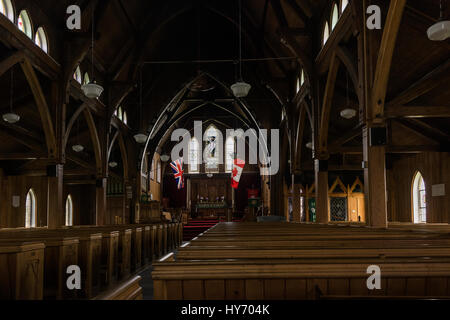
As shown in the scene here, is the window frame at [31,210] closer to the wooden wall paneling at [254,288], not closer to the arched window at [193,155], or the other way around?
the arched window at [193,155]

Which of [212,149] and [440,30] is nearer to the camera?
[440,30]

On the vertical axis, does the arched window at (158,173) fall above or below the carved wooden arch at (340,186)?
above

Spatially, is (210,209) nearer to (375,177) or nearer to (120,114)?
(120,114)

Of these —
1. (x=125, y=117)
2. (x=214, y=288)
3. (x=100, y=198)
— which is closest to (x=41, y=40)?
(x=100, y=198)

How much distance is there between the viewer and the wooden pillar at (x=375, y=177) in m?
Answer: 7.23

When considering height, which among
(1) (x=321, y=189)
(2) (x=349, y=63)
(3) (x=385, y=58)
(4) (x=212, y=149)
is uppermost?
(4) (x=212, y=149)

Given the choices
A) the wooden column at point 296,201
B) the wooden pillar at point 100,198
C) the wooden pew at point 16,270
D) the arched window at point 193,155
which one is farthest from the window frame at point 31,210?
the wooden pew at point 16,270

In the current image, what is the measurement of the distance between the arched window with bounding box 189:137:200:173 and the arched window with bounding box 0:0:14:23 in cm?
2155

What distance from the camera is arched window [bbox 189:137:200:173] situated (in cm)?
3038

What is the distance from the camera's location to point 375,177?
736 centimetres

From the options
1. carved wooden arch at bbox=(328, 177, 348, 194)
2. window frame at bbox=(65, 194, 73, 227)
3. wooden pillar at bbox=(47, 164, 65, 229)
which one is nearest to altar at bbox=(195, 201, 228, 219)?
window frame at bbox=(65, 194, 73, 227)

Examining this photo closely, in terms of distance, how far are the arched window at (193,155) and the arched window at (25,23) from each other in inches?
812

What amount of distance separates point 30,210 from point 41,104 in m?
8.49

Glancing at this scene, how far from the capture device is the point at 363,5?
729 centimetres
